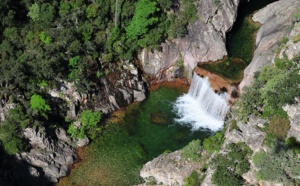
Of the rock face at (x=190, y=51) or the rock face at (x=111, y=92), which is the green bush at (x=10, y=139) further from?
the rock face at (x=190, y=51)

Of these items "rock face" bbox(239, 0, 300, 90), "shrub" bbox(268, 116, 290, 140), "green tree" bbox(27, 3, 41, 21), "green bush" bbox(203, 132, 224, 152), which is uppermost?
"green tree" bbox(27, 3, 41, 21)

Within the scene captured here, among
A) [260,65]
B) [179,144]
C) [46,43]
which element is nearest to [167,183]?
[179,144]

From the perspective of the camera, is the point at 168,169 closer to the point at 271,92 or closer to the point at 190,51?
the point at 271,92

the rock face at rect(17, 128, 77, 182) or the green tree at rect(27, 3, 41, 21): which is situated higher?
the green tree at rect(27, 3, 41, 21)

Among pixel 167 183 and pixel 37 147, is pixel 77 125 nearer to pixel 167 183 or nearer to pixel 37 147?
pixel 37 147

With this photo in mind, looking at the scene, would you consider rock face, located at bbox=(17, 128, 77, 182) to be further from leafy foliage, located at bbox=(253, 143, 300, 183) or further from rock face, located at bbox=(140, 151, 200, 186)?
leafy foliage, located at bbox=(253, 143, 300, 183)

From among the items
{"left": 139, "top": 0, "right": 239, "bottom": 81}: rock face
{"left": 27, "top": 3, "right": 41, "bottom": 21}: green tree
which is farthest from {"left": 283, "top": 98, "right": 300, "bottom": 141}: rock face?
{"left": 27, "top": 3, "right": 41, "bottom": 21}: green tree

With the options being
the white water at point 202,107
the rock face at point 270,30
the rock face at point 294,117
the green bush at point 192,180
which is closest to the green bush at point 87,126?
the white water at point 202,107
